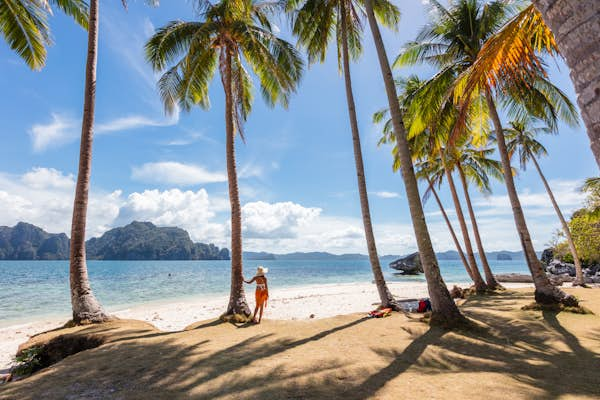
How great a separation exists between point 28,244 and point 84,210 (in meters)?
202

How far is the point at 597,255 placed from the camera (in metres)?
20.3

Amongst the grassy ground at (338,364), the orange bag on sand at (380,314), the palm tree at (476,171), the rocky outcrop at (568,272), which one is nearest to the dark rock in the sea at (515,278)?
the rocky outcrop at (568,272)

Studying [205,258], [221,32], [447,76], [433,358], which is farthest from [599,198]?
[205,258]

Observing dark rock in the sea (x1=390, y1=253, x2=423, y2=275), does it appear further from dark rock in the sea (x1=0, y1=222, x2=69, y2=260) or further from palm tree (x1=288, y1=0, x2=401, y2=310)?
dark rock in the sea (x1=0, y1=222, x2=69, y2=260)

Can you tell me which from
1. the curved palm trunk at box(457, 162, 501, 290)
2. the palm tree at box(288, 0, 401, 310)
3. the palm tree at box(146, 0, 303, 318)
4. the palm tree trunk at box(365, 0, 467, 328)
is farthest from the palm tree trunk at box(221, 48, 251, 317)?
the curved palm trunk at box(457, 162, 501, 290)

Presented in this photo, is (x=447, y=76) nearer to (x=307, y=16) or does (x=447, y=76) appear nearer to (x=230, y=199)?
(x=307, y=16)

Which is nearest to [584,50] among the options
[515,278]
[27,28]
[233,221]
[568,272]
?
[233,221]

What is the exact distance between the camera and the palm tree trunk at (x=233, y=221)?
357 inches

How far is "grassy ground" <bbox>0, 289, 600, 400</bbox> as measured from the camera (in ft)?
12.1

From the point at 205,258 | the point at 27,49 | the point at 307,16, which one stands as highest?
the point at 307,16

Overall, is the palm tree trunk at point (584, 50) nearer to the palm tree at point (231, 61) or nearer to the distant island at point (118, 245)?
the palm tree at point (231, 61)

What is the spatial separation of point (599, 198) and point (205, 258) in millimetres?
194481

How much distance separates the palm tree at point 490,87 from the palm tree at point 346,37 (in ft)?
6.66

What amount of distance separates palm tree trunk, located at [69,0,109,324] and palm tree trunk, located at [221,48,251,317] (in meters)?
3.87
